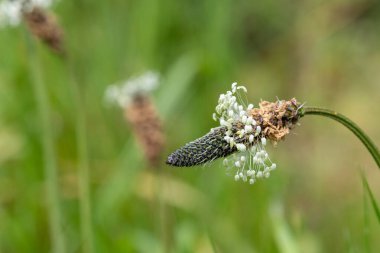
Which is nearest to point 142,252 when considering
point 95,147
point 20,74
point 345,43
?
point 95,147

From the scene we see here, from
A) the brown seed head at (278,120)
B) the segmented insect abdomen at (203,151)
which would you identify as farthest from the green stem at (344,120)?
the segmented insect abdomen at (203,151)

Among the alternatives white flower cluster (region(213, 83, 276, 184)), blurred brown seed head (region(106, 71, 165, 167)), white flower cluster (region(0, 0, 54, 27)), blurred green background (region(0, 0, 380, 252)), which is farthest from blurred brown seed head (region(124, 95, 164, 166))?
white flower cluster (region(213, 83, 276, 184))

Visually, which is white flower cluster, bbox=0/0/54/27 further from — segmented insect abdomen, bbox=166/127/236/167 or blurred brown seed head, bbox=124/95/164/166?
segmented insect abdomen, bbox=166/127/236/167

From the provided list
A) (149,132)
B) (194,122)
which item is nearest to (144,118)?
(149,132)

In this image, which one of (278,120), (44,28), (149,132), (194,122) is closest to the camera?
(278,120)

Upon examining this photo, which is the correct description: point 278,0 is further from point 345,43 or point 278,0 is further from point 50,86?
point 50,86

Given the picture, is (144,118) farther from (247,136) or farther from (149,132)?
(247,136)

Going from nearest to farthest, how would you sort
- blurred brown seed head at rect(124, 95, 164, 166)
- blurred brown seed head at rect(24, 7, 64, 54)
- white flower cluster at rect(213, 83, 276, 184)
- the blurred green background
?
white flower cluster at rect(213, 83, 276, 184) < blurred brown seed head at rect(24, 7, 64, 54) < blurred brown seed head at rect(124, 95, 164, 166) < the blurred green background
